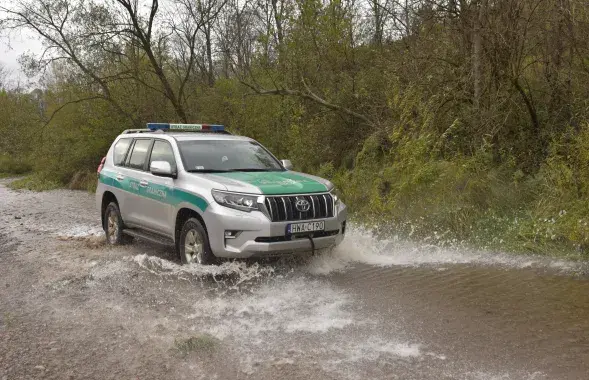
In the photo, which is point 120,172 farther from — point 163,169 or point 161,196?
point 163,169

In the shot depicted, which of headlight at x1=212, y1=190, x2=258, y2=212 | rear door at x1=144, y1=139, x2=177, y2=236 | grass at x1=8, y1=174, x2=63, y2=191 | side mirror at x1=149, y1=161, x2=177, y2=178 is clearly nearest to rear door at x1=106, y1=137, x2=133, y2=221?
rear door at x1=144, y1=139, x2=177, y2=236

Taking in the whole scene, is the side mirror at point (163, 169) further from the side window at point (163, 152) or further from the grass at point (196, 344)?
the grass at point (196, 344)

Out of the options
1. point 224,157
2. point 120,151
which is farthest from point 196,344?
point 120,151

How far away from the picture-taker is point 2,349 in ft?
15.0

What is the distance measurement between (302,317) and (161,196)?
9.54 ft

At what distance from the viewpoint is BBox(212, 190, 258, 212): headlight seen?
6.11 meters

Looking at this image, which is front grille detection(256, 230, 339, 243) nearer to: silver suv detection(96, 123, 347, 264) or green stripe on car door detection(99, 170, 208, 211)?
silver suv detection(96, 123, 347, 264)

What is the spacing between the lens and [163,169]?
6859mm

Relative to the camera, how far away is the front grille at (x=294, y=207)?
6.11m

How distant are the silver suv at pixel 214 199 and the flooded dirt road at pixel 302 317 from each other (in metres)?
0.41

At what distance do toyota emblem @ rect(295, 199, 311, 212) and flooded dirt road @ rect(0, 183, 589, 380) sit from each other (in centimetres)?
83

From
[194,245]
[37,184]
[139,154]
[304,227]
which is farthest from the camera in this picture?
[37,184]

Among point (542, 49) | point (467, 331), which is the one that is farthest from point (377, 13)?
point (467, 331)

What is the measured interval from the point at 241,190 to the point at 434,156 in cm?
495
